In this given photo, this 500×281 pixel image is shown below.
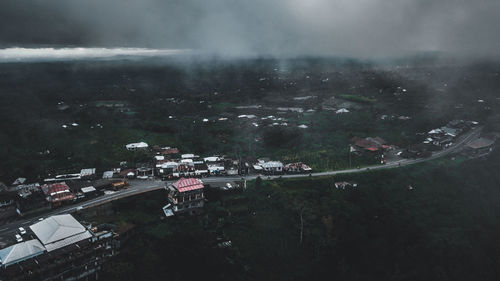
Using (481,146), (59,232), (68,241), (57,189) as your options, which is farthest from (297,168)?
(481,146)

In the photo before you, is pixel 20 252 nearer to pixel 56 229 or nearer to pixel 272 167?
pixel 56 229

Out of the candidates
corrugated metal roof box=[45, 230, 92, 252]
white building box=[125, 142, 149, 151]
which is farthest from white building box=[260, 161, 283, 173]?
corrugated metal roof box=[45, 230, 92, 252]

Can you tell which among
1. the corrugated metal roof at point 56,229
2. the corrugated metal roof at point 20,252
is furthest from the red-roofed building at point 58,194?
the corrugated metal roof at point 20,252

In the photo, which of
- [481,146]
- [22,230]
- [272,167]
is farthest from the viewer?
[481,146]

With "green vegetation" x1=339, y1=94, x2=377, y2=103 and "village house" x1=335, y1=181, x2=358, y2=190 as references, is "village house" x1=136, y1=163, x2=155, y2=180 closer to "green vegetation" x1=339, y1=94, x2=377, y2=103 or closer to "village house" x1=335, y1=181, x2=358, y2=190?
"village house" x1=335, y1=181, x2=358, y2=190

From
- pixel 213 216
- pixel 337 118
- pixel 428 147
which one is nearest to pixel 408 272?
pixel 213 216

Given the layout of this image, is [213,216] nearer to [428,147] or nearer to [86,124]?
[428,147]
